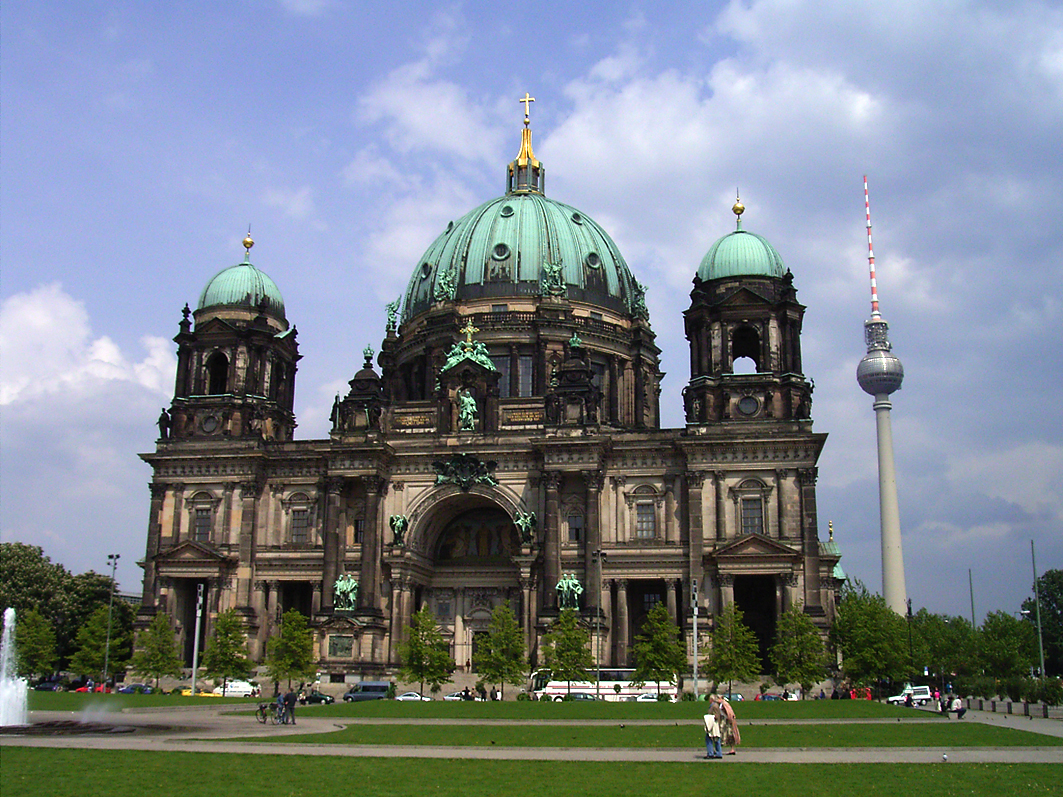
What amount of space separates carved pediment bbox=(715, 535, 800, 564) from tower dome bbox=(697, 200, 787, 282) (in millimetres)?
19355

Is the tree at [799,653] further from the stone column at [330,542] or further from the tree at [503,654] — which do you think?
the stone column at [330,542]

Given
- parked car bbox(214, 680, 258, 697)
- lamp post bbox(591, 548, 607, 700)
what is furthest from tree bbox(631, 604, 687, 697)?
parked car bbox(214, 680, 258, 697)

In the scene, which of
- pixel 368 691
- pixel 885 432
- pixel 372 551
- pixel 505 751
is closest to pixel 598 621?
pixel 368 691

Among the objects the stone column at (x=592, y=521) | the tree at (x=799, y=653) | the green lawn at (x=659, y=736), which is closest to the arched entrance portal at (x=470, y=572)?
the stone column at (x=592, y=521)

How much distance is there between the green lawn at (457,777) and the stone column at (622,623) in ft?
157

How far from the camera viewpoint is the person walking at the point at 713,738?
26797 mm

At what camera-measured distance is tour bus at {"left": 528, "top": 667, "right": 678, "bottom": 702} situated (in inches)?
2522

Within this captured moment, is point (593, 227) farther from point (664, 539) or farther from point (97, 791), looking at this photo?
point (97, 791)

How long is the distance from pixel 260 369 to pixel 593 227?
32389 millimetres

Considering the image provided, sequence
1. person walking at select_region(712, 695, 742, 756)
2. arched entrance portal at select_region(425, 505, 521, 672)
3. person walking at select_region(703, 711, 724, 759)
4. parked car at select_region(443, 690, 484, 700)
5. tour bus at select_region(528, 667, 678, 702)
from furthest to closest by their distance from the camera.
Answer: arched entrance portal at select_region(425, 505, 521, 672)
parked car at select_region(443, 690, 484, 700)
tour bus at select_region(528, 667, 678, 702)
person walking at select_region(712, 695, 742, 756)
person walking at select_region(703, 711, 724, 759)

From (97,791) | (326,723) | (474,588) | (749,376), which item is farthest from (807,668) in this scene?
(97,791)

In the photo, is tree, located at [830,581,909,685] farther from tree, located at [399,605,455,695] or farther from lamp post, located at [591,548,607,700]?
tree, located at [399,605,455,695]

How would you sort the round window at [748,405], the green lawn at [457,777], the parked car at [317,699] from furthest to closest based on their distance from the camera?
the round window at [748,405]
the parked car at [317,699]
the green lawn at [457,777]

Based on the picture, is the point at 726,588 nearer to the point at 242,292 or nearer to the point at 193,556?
the point at 193,556
